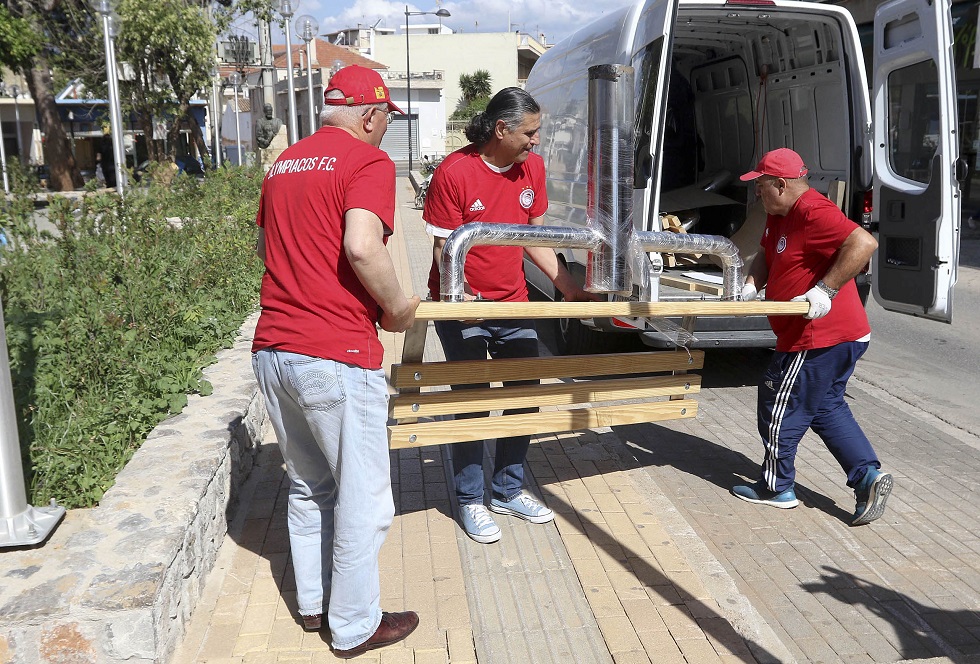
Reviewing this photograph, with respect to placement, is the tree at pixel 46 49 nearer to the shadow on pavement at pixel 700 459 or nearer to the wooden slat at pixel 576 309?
the shadow on pavement at pixel 700 459

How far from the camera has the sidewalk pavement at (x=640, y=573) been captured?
9.97 ft

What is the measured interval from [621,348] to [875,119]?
2438 millimetres

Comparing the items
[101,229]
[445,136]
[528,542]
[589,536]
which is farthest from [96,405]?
[445,136]

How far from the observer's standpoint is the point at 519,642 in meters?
3.05

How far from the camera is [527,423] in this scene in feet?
11.8

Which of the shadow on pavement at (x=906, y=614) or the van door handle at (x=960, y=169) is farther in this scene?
the van door handle at (x=960, y=169)

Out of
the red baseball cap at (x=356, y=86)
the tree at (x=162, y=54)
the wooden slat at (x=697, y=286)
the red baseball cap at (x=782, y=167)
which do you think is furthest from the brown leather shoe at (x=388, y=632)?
the tree at (x=162, y=54)

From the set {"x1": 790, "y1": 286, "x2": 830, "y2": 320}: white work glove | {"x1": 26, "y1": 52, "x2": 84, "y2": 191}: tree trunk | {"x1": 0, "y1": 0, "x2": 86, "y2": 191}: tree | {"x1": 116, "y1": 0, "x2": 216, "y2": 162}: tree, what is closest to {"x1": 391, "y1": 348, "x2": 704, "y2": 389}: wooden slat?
{"x1": 790, "y1": 286, "x2": 830, "y2": 320}: white work glove

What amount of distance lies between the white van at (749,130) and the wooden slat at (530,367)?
329 millimetres

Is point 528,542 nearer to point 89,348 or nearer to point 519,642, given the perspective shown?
point 519,642

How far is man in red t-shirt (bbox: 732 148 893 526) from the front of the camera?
12.7ft

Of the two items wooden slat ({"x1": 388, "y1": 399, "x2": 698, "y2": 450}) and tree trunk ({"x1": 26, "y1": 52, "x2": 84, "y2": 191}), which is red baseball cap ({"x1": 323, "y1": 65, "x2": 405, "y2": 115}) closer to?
wooden slat ({"x1": 388, "y1": 399, "x2": 698, "y2": 450})

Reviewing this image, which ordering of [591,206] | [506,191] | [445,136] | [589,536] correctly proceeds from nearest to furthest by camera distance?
[591,206] < [506,191] < [589,536] < [445,136]

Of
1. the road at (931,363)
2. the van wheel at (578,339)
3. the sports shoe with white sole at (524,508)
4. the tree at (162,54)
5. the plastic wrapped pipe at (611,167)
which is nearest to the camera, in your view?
the plastic wrapped pipe at (611,167)
